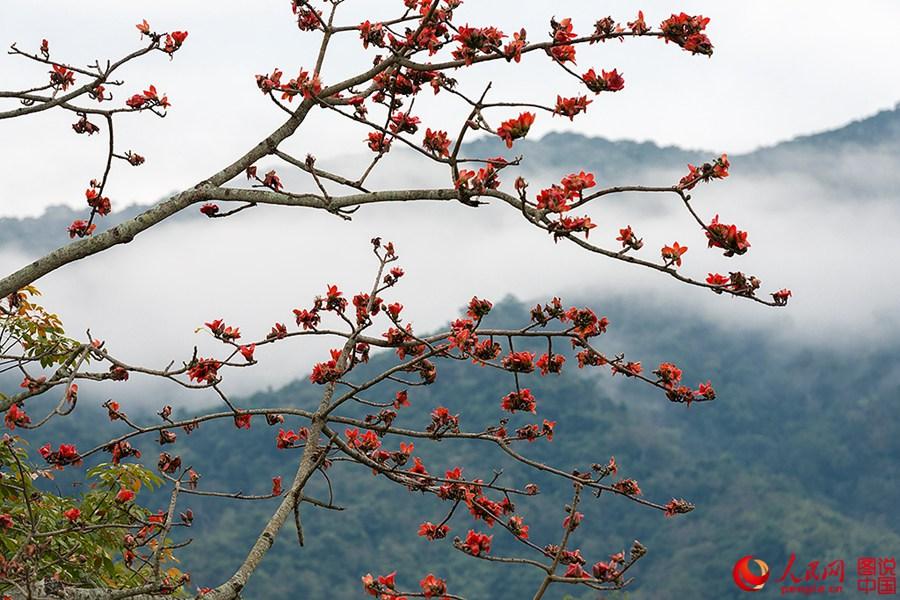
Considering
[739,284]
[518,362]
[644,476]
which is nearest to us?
[739,284]

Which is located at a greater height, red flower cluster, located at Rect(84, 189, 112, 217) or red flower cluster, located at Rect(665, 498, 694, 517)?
red flower cluster, located at Rect(84, 189, 112, 217)

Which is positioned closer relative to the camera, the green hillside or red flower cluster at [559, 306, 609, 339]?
red flower cluster at [559, 306, 609, 339]

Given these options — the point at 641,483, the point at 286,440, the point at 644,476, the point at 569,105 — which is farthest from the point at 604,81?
the point at 644,476

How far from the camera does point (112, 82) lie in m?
5.43

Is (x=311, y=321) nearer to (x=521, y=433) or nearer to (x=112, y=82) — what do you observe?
(x=521, y=433)

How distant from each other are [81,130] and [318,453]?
2.22 m

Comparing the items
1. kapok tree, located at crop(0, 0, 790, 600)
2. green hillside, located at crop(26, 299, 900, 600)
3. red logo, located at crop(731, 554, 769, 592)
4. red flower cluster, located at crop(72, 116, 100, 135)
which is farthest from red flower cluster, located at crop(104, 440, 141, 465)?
green hillside, located at crop(26, 299, 900, 600)

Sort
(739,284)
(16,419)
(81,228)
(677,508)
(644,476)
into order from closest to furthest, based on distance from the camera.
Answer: (739,284)
(16,419)
(677,508)
(81,228)
(644,476)

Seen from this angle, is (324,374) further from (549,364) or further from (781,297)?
(781,297)

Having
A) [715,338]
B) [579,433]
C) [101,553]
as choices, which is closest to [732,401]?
[715,338]

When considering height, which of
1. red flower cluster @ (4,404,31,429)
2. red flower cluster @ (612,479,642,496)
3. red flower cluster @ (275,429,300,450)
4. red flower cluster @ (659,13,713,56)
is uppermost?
red flower cluster @ (659,13,713,56)

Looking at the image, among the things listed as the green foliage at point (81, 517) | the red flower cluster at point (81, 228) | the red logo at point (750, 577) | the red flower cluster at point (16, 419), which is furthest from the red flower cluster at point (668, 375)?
the red logo at point (750, 577)

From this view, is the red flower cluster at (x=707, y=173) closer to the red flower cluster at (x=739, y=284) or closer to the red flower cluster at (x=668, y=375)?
Result: the red flower cluster at (x=739, y=284)

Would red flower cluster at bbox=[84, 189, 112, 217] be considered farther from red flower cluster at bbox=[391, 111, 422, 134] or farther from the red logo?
the red logo
